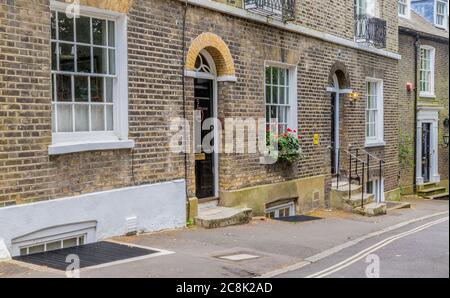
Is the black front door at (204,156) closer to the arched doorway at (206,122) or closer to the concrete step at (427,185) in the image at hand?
the arched doorway at (206,122)

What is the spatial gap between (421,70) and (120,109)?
15269mm

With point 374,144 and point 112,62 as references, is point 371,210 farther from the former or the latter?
point 112,62

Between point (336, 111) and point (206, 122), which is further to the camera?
point (336, 111)

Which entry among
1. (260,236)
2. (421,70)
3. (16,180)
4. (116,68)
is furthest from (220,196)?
(421,70)

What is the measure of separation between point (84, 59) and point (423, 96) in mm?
15768

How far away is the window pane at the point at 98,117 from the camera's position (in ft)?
28.2

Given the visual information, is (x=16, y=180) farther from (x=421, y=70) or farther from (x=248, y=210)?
(x=421, y=70)

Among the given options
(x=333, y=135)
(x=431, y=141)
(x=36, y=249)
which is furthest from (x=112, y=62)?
(x=431, y=141)

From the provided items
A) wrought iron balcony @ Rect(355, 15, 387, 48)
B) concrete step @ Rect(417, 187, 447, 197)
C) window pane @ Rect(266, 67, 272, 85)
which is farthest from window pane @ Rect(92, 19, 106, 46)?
concrete step @ Rect(417, 187, 447, 197)

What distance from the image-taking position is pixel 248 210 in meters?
10.9

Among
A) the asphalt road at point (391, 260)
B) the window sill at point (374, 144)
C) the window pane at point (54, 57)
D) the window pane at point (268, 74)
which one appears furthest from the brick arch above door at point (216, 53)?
the window sill at point (374, 144)

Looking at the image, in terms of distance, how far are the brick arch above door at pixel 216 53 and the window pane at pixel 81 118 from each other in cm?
235

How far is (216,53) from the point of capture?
10938mm

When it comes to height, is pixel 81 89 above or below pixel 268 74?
below
